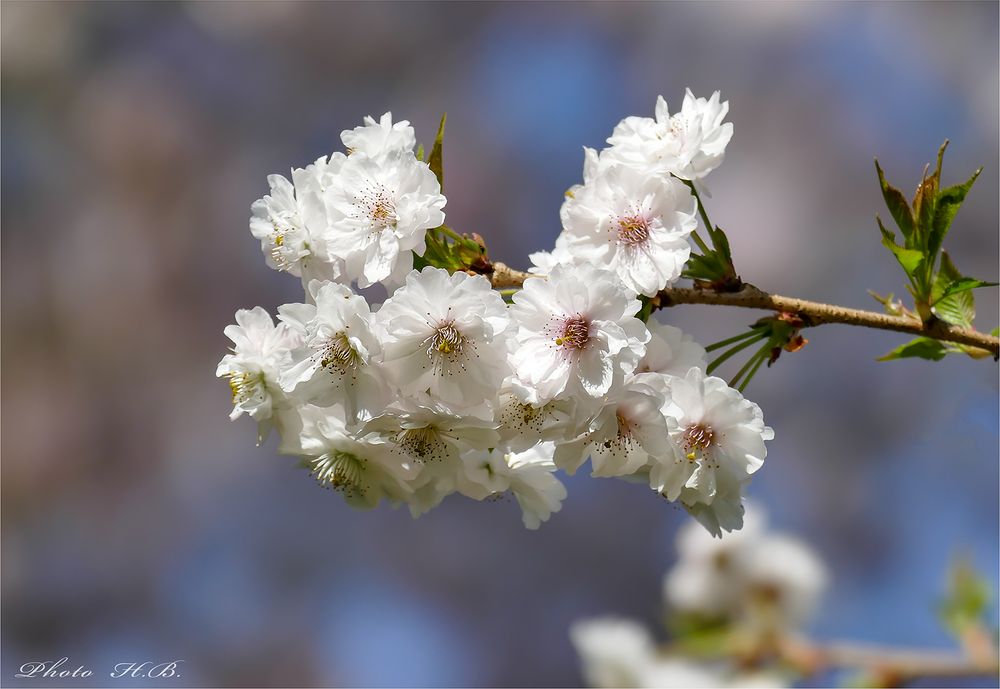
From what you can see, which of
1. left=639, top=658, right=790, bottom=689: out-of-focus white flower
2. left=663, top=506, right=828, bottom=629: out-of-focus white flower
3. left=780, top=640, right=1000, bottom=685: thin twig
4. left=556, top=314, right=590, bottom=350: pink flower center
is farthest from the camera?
left=663, top=506, right=828, bottom=629: out-of-focus white flower

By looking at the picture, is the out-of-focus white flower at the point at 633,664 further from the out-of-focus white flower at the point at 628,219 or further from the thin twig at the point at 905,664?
the out-of-focus white flower at the point at 628,219

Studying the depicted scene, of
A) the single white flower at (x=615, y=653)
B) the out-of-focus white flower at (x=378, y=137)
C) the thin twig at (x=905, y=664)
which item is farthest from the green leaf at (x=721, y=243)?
the single white flower at (x=615, y=653)

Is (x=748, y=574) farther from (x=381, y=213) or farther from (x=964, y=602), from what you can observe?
(x=381, y=213)

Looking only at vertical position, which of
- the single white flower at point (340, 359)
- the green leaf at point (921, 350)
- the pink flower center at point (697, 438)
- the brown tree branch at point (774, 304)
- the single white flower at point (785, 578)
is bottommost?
the pink flower center at point (697, 438)

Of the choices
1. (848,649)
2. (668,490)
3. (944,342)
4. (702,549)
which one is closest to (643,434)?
(668,490)

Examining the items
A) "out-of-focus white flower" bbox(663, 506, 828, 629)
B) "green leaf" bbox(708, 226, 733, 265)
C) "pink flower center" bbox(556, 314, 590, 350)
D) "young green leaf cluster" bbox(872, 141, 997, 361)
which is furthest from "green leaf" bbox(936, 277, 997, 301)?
"out-of-focus white flower" bbox(663, 506, 828, 629)

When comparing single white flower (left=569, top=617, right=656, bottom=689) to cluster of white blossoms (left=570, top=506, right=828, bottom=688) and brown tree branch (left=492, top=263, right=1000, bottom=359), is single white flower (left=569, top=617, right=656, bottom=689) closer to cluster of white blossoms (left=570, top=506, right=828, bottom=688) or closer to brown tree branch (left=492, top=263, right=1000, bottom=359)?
cluster of white blossoms (left=570, top=506, right=828, bottom=688)
